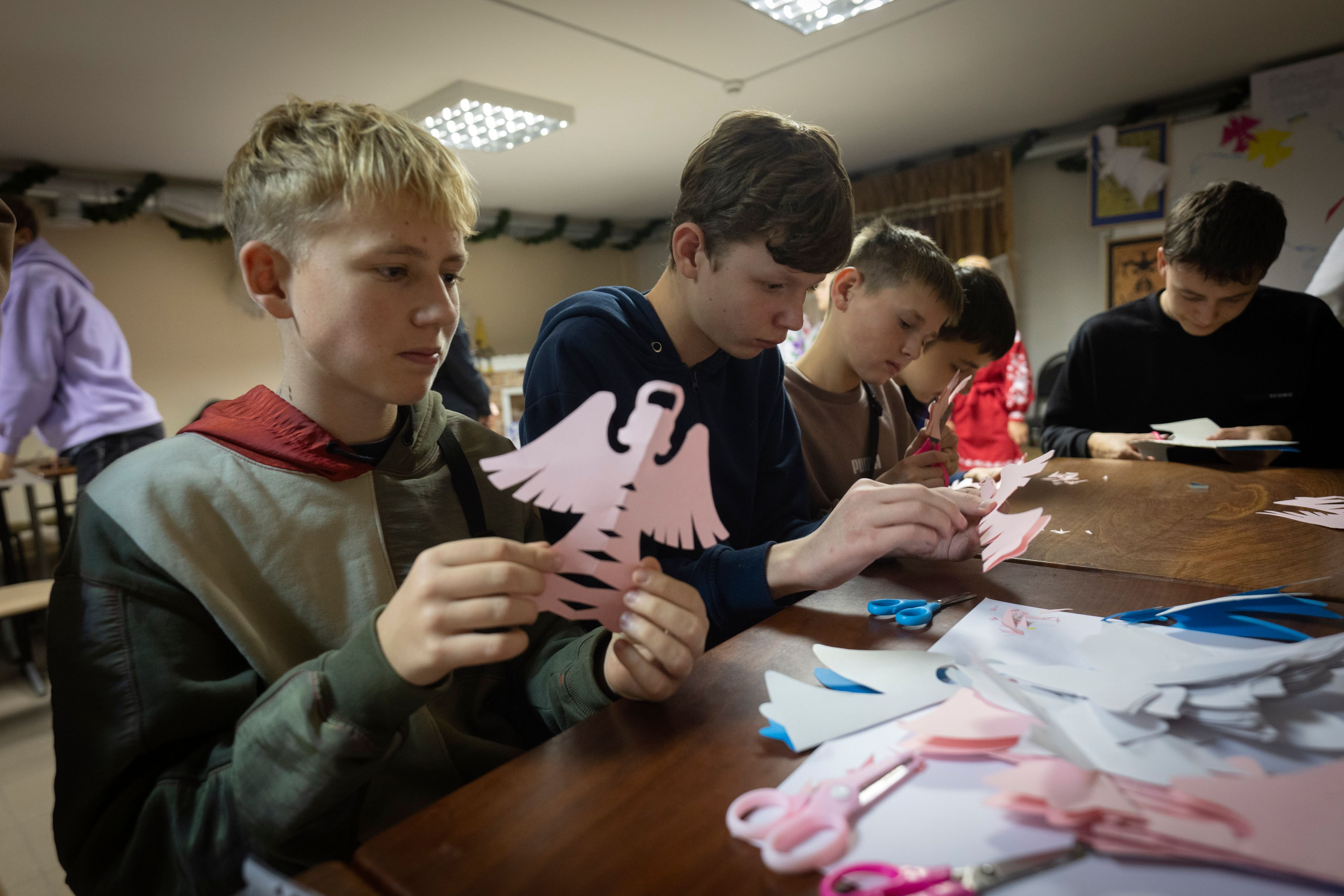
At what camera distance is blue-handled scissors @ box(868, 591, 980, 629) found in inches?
28.9

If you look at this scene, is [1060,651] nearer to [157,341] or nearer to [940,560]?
[940,560]

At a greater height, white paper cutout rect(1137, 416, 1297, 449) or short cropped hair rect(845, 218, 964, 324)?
short cropped hair rect(845, 218, 964, 324)

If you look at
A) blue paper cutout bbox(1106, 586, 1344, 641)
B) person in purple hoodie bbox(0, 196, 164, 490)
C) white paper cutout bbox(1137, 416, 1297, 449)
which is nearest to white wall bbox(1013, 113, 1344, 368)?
white paper cutout bbox(1137, 416, 1297, 449)

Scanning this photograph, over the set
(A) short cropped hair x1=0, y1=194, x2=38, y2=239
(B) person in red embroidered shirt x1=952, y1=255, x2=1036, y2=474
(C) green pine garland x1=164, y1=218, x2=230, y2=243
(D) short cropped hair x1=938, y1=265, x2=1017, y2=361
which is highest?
(C) green pine garland x1=164, y1=218, x2=230, y2=243

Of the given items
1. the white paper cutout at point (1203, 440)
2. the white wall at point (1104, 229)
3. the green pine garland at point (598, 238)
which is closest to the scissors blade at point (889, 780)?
the white paper cutout at point (1203, 440)

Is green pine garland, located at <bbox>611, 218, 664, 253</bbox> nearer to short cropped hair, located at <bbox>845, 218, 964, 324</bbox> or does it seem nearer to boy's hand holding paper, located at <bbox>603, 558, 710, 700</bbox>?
short cropped hair, located at <bbox>845, 218, 964, 324</bbox>

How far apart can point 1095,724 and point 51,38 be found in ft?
11.6

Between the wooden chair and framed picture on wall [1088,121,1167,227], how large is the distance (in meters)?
5.38

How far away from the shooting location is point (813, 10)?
2.73 m

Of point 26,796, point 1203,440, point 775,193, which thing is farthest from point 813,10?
point 26,796

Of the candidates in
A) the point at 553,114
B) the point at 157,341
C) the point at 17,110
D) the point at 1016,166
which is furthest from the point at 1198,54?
the point at 157,341

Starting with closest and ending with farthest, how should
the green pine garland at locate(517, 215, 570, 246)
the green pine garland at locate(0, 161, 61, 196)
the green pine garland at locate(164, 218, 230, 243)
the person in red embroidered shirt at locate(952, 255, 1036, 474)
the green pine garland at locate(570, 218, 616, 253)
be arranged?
the person in red embroidered shirt at locate(952, 255, 1036, 474)
the green pine garland at locate(0, 161, 61, 196)
the green pine garland at locate(164, 218, 230, 243)
the green pine garland at locate(517, 215, 570, 246)
the green pine garland at locate(570, 218, 616, 253)

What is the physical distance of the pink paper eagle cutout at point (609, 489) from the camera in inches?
21.3

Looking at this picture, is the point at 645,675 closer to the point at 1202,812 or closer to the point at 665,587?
the point at 665,587
